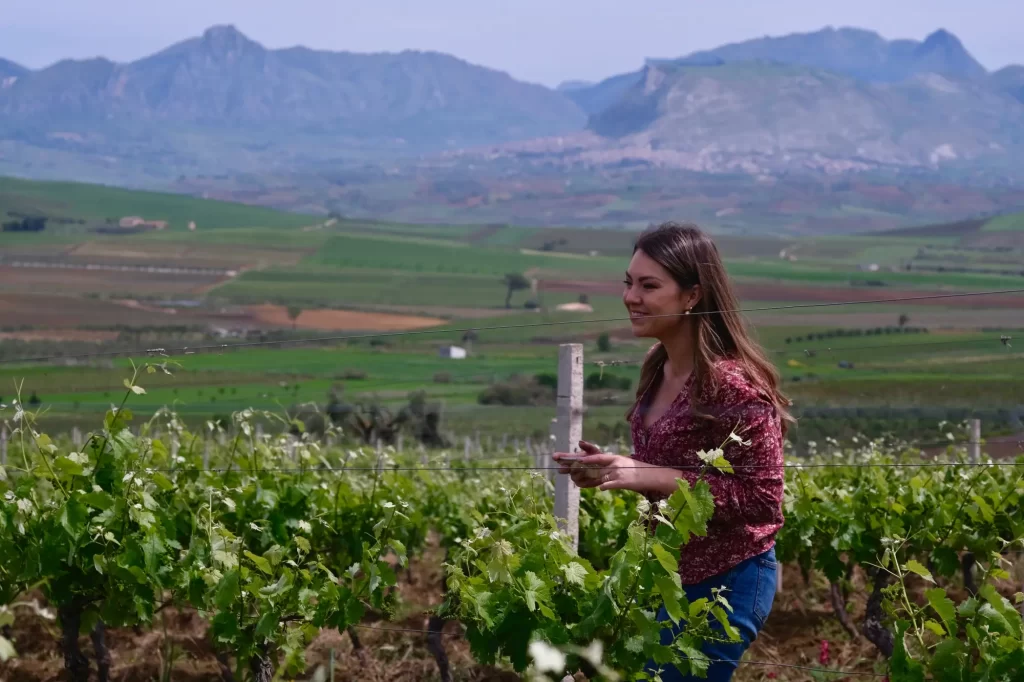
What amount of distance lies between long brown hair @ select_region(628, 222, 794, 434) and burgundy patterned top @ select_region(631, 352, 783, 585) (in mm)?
50

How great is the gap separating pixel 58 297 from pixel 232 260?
34.1 meters

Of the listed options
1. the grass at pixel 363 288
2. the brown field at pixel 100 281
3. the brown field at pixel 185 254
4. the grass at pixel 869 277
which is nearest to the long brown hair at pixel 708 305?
the grass at pixel 363 288

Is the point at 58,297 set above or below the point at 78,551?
below

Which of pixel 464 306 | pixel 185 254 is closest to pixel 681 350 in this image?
pixel 464 306

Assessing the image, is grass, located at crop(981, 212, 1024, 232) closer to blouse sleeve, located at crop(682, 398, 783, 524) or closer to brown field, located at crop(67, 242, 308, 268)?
brown field, located at crop(67, 242, 308, 268)

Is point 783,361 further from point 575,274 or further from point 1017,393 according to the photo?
point 575,274

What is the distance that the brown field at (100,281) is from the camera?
9825cm

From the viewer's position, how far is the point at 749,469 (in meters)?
3.58

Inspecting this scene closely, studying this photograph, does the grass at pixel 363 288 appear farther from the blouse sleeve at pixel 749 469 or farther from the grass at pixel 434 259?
the blouse sleeve at pixel 749 469

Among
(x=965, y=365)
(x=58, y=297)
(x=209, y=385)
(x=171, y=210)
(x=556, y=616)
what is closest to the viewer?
(x=556, y=616)

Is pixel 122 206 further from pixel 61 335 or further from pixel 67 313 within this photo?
pixel 61 335

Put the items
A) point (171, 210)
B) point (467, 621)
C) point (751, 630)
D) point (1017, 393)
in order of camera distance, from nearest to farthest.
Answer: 1. point (751, 630)
2. point (467, 621)
3. point (1017, 393)
4. point (171, 210)

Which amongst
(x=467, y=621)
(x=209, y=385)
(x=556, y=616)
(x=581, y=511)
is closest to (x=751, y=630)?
(x=556, y=616)

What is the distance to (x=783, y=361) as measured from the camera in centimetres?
504
